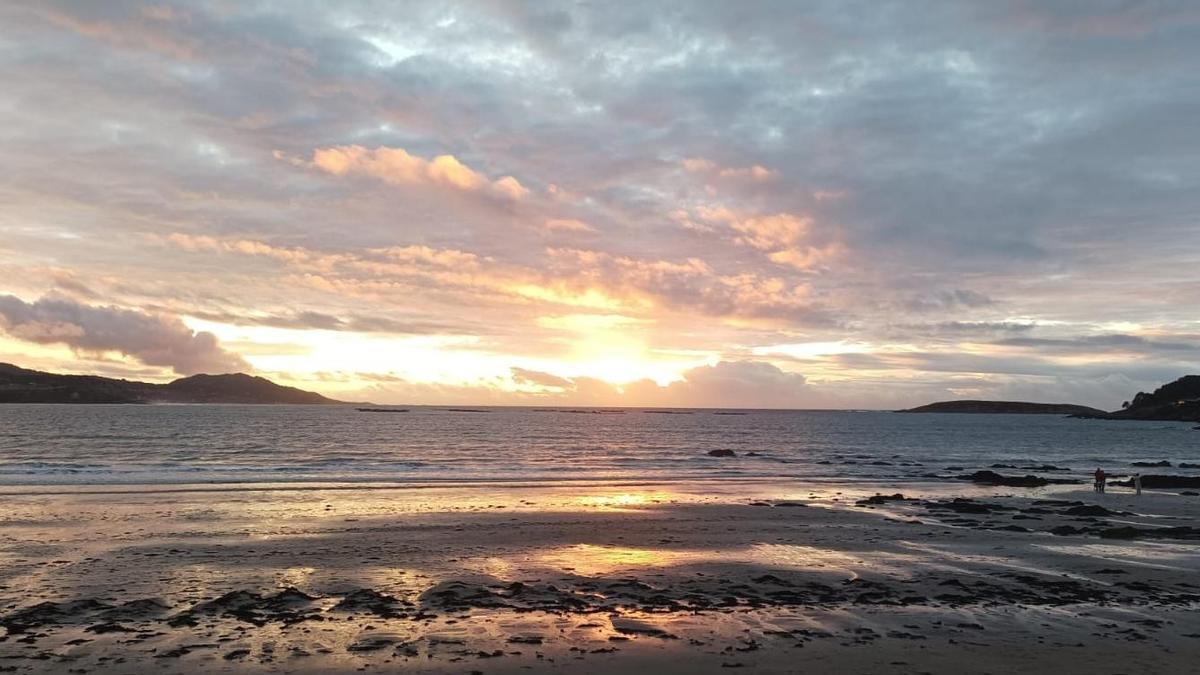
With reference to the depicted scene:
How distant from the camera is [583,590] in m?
17.1

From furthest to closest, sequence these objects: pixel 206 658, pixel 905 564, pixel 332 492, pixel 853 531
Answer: pixel 332 492, pixel 853 531, pixel 905 564, pixel 206 658

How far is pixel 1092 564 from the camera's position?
2111cm

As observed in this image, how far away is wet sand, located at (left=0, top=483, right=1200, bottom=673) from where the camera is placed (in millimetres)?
12281

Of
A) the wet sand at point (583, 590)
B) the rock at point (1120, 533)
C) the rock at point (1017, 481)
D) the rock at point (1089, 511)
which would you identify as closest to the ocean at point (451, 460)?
the rock at point (1017, 481)

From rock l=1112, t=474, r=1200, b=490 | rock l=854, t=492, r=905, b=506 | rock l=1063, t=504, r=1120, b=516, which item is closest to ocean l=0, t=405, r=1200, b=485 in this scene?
rock l=854, t=492, r=905, b=506

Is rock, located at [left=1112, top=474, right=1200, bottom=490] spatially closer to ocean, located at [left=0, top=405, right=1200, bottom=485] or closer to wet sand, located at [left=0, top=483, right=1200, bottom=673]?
ocean, located at [left=0, top=405, right=1200, bottom=485]

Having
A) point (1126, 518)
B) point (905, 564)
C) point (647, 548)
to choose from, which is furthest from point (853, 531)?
point (1126, 518)

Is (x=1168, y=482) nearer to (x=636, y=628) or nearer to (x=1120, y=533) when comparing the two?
(x=1120, y=533)

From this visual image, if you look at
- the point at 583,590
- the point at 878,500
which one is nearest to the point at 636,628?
the point at 583,590

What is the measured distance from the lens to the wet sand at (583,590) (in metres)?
12.3

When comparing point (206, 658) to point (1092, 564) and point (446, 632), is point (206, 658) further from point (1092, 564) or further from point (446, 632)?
point (1092, 564)

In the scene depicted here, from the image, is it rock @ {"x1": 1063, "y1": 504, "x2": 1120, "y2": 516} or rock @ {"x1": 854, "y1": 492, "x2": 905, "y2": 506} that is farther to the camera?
rock @ {"x1": 854, "y1": 492, "x2": 905, "y2": 506}

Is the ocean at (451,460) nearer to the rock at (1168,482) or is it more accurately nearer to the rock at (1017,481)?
→ the rock at (1017,481)

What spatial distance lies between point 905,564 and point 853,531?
6.47 metres
